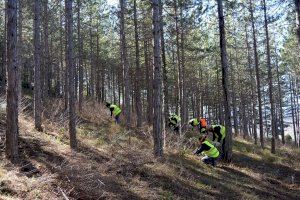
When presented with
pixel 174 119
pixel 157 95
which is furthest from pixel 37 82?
pixel 174 119

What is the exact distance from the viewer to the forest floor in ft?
25.2

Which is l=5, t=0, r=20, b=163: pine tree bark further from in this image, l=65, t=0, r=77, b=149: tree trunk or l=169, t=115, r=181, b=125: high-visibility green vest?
l=169, t=115, r=181, b=125: high-visibility green vest

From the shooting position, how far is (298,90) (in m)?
40.0

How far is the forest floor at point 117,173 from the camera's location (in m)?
7.69

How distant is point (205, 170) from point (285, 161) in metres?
8.21

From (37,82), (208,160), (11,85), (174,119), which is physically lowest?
(208,160)

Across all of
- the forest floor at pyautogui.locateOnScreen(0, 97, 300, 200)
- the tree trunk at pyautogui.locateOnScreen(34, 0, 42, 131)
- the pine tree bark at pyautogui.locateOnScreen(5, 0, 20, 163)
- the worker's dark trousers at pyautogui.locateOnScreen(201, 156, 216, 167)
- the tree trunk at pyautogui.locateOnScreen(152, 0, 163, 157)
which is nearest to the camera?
the forest floor at pyautogui.locateOnScreen(0, 97, 300, 200)

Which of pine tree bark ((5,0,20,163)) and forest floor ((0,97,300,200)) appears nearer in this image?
forest floor ((0,97,300,200))

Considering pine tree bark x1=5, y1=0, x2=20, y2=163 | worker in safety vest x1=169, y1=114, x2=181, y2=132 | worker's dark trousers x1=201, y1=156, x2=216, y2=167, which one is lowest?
worker's dark trousers x1=201, y1=156, x2=216, y2=167

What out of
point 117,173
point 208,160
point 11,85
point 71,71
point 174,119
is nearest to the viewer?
point 11,85

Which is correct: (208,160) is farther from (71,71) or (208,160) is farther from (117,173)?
(71,71)

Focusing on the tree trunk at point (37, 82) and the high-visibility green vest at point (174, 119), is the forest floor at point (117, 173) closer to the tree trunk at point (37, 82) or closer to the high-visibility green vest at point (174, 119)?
the tree trunk at point (37, 82)

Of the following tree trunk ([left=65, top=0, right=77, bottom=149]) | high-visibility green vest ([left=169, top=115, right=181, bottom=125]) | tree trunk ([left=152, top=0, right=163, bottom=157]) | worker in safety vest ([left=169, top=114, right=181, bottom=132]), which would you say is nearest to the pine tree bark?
tree trunk ([left=65, top=0, right=77, bottom=149])

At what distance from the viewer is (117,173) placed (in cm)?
995
